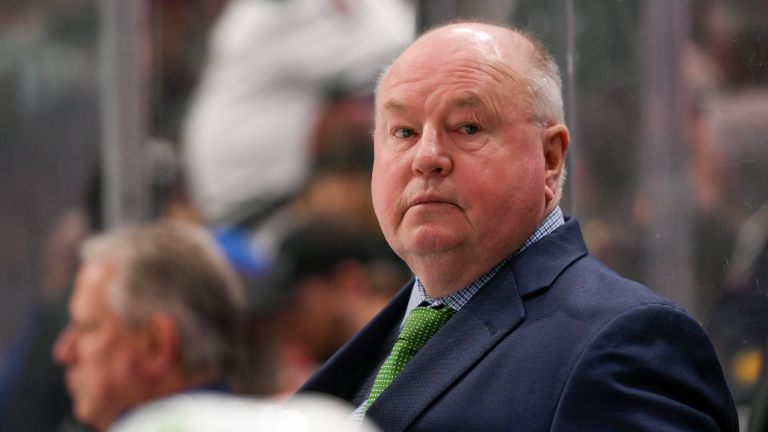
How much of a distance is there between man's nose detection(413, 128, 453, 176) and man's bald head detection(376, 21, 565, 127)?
17cm

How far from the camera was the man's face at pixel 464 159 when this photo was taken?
1540 mm

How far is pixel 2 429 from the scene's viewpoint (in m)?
3.62

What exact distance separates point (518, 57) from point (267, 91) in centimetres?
294

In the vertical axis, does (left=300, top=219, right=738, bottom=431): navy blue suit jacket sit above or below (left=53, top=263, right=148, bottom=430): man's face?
above

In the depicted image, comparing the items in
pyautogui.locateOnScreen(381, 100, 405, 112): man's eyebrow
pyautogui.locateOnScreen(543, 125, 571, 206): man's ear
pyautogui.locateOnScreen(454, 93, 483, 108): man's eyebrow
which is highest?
pyautogui.locateOnScreen(454, 93, 483, 108): man's eyebrow

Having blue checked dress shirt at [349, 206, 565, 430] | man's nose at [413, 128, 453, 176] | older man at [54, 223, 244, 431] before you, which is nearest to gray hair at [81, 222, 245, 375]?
older man at [54, 223, 244, 431]

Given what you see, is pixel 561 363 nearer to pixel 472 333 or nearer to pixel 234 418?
pixel 472 333

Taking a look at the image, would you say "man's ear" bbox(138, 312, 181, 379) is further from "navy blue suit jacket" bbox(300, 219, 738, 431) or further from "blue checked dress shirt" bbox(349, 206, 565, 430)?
"navy blue suit jacket" bbox(300, 219, 738, 431)

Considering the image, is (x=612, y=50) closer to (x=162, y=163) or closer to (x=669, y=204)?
(x=669, y=204)

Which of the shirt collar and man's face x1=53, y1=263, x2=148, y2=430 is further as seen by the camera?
man's face x1=53, y1=263, x2=148, y2=430

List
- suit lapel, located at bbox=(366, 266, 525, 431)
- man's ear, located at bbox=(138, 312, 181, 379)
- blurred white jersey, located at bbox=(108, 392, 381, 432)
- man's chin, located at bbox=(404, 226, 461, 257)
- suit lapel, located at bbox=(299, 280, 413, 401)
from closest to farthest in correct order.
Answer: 1. blurred white jersey, located at bbox=(108, 392, 381, 432)
2. suit lapel, located at bbox=(366, 266, 525, 431)
3. man's chin, located at bbox=(404, 226, 461, 257)
4. suit lapel, located at bbox=(299, 280, 413, 401)
5. man's ear, located at bbox=(138, 312, 181, 379)

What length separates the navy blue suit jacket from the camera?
49.4 inches

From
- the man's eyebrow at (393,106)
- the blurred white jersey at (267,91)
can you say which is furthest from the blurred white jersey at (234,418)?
the blurred white jersey at (267,91)

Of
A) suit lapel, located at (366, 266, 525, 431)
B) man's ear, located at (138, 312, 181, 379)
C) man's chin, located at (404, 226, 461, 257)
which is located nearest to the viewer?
suit lapel, located at (366, 266, 525, 431)
